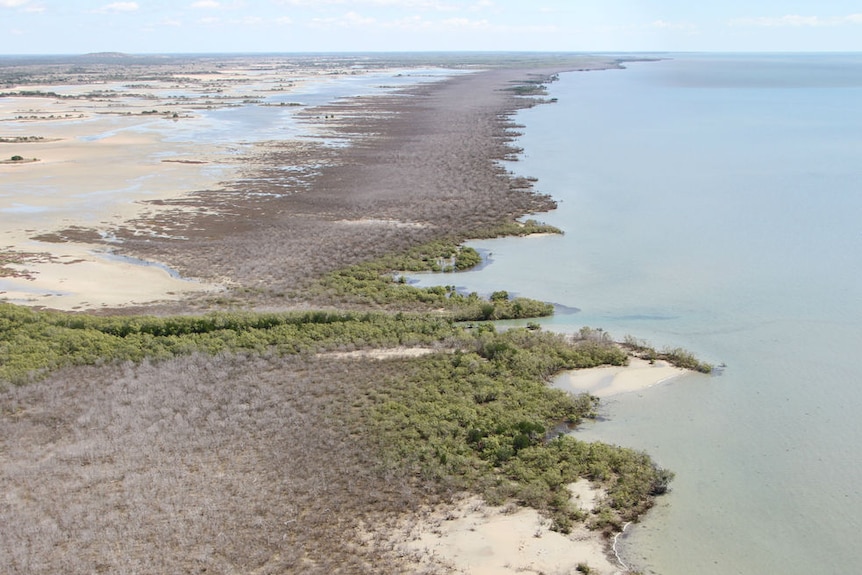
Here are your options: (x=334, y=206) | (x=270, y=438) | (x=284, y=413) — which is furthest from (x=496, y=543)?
(x=334, y=206)

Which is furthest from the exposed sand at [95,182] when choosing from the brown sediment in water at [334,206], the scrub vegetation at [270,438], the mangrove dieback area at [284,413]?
the scrub vegetation at [270,438]

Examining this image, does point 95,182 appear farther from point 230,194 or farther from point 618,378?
point 618,378

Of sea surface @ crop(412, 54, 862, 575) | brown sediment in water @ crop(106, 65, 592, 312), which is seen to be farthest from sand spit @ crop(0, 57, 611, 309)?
sea surface @ crop(412, 54, 862, 575)

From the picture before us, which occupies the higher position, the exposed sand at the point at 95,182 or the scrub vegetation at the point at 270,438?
the exposed sand at the point at 95,182

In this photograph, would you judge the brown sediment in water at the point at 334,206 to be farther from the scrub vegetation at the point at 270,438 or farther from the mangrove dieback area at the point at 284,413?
the scrub vegetation at the point at 270,438

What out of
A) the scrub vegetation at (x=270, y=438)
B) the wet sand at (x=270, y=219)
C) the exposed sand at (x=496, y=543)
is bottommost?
the exposed sand at (x=496, y=543)

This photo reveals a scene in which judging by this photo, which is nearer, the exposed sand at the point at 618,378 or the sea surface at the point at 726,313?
the sea surface at the point at 726,313

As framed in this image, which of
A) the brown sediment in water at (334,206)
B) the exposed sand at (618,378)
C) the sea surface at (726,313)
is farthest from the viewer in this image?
the brown sediment in water at (334,206)

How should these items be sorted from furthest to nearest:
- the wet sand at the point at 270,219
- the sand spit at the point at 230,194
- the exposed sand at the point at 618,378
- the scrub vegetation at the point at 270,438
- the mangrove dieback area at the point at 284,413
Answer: the sand spit at the point at 230,194 → the exposed sand at the point at 618,378 → the wet sand at the point at 270,219 → the mangrove dieback area at the point at 284,413 → the scrub vegetation at the point at 270,438
